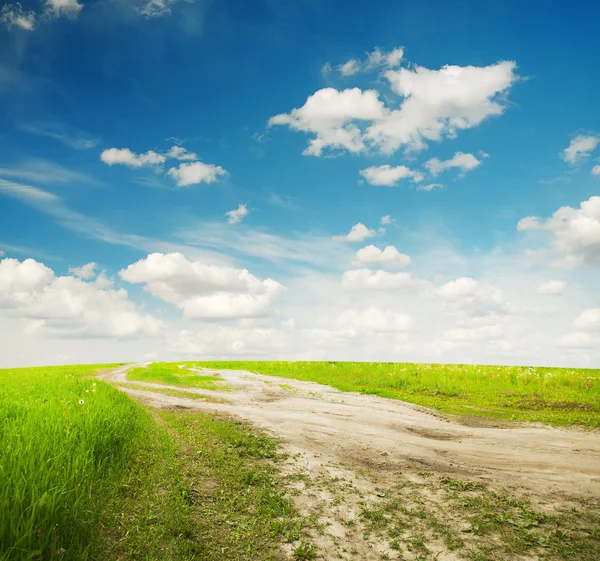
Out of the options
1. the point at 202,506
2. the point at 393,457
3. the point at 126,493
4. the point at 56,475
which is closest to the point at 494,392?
the point at 393,457

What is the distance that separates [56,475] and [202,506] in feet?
8.05

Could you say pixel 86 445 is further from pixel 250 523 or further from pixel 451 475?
pixel 451 475

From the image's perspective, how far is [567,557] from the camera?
6297 mm

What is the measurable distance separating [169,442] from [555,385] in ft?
80.1

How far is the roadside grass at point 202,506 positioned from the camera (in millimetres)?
6234

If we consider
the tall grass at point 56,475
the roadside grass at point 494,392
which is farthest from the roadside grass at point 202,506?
the roadside grass at point 494,392

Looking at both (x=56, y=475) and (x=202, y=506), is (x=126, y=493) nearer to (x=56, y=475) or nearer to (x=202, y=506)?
(x=202, y=506)

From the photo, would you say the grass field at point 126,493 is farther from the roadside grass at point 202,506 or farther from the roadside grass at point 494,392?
the roadside grass at point 494,392

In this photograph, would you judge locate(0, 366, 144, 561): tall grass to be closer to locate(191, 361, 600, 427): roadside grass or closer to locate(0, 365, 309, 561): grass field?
locate(0, 365, 309, 561): grass field

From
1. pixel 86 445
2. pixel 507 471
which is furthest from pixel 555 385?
pixel 86 445

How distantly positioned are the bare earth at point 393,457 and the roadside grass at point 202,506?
2.15ft

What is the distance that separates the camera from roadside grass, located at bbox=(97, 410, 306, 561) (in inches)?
245

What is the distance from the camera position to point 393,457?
Answer: 36.2 ft

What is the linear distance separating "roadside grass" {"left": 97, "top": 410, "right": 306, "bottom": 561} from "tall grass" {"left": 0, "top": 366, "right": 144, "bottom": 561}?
425 millimetres
